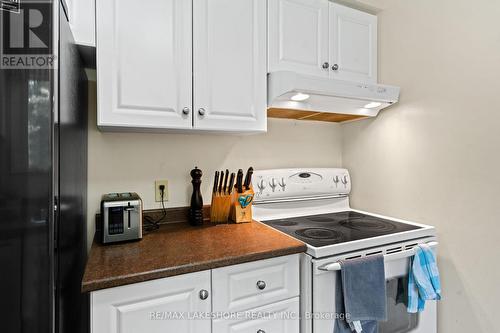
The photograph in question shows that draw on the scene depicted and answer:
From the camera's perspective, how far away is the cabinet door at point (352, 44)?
5.31 feet

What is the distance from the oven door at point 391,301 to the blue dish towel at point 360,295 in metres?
0.04

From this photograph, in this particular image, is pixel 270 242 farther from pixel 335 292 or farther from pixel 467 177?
pixel 467 177

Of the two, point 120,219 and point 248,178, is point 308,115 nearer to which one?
point 248,178

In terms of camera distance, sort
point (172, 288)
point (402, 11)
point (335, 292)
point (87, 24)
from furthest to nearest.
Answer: point (402, 11) < point (335, 292) < point (87, 24) < point (172, 288)

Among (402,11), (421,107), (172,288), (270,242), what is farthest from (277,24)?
(172,288)

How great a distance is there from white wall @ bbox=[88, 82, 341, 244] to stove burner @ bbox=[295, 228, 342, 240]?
54cm

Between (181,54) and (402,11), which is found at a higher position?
(402,11)

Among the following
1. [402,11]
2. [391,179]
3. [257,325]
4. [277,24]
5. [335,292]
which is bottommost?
[257,325]

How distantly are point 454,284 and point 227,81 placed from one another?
1.62 m

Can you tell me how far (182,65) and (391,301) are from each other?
1573 millimetres

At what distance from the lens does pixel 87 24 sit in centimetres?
109

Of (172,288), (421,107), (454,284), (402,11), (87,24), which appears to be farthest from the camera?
(402,11)

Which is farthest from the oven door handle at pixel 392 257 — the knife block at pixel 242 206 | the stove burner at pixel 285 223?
the knife block at pixel 242 206

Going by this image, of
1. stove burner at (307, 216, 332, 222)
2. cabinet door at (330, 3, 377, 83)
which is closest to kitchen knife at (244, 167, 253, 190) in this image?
stove burner at (307, 216, 332, 222)
